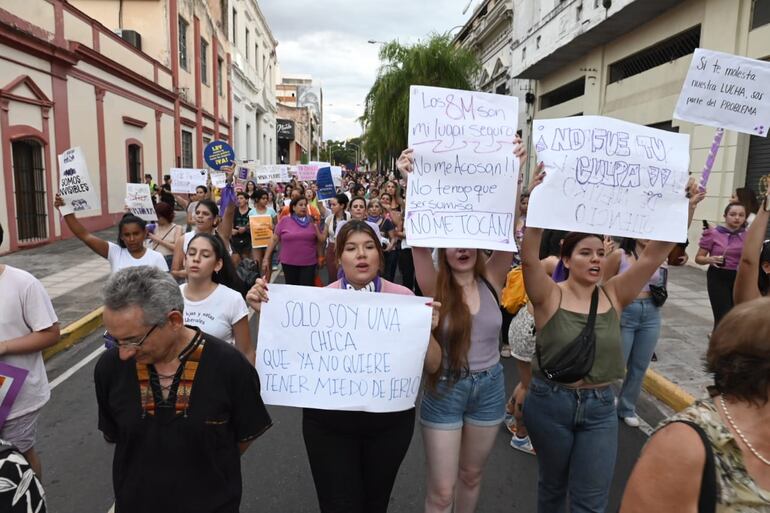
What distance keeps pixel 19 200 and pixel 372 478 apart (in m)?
13.4

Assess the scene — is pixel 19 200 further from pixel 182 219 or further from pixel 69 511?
pixel 69 511

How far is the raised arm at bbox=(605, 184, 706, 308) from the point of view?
2783mm

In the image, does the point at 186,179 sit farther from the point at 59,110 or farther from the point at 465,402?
the point at 465,402

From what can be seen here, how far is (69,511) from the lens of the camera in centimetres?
328

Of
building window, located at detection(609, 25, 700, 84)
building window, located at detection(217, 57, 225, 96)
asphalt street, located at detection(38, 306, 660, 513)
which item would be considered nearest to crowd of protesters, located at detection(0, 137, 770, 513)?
asphalt street, located at detection(38, 306, 660, 513)

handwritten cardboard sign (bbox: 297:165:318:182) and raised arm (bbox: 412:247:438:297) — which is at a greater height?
handwritten cardboard sign (bbox: 297:165:318:182)

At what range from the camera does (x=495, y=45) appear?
27.3 metres

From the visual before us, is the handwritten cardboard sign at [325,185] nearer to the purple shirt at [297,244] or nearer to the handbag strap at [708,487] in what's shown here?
the purple shirt at [297,244]

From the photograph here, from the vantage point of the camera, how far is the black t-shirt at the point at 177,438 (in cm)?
198

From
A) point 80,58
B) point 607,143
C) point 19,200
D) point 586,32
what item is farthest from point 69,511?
point 586,32

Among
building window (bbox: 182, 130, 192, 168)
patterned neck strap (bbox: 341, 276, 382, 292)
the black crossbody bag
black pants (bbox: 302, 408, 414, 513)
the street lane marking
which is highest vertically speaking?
building window (bbox: 182, 130, 192, 168)

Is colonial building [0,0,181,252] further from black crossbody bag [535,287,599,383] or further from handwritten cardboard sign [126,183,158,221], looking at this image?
black crossbody bag [535,287,599,383]

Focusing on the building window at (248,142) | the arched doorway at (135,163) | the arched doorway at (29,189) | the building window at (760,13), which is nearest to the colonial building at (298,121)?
the building window at (248,142)

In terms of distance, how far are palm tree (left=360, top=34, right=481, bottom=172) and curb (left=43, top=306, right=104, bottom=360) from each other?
66.8 ft
